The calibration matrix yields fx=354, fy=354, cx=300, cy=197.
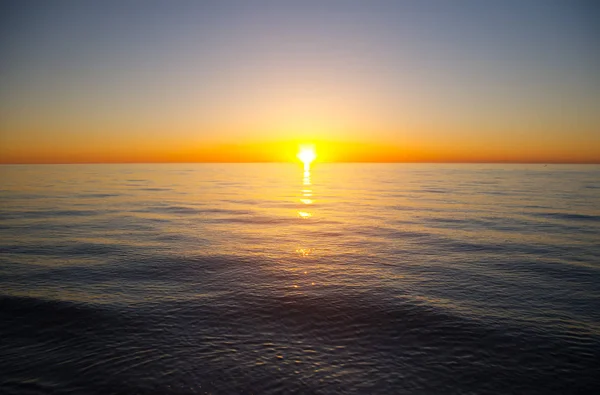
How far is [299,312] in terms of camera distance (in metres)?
16.4

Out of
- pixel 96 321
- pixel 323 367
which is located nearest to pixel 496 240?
pixel 323 367

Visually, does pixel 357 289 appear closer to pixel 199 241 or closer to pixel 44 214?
pixel 199 241

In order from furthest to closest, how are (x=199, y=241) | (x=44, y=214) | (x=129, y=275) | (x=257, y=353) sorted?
→ (x=44, y=214), (x=199, y=241), (x=129, y=275), (x=257, y=353)

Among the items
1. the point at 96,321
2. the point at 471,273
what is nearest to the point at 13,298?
the point at 96,321

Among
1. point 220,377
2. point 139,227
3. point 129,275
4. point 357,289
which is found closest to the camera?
point 220,377

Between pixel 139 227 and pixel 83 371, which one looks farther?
pixel 139 227

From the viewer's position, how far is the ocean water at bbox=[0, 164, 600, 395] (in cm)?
1165

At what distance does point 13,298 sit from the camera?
1803 centimetres

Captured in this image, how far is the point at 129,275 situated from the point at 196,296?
243 inches

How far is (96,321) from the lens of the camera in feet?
51.5

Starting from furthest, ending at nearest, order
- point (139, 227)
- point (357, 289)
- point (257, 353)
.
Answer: point (139, 227) → point (357, 289) → point (257, 353)

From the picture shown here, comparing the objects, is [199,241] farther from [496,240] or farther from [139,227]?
[496,240]

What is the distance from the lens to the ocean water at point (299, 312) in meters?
11.6

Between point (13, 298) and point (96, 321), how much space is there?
238 inches
